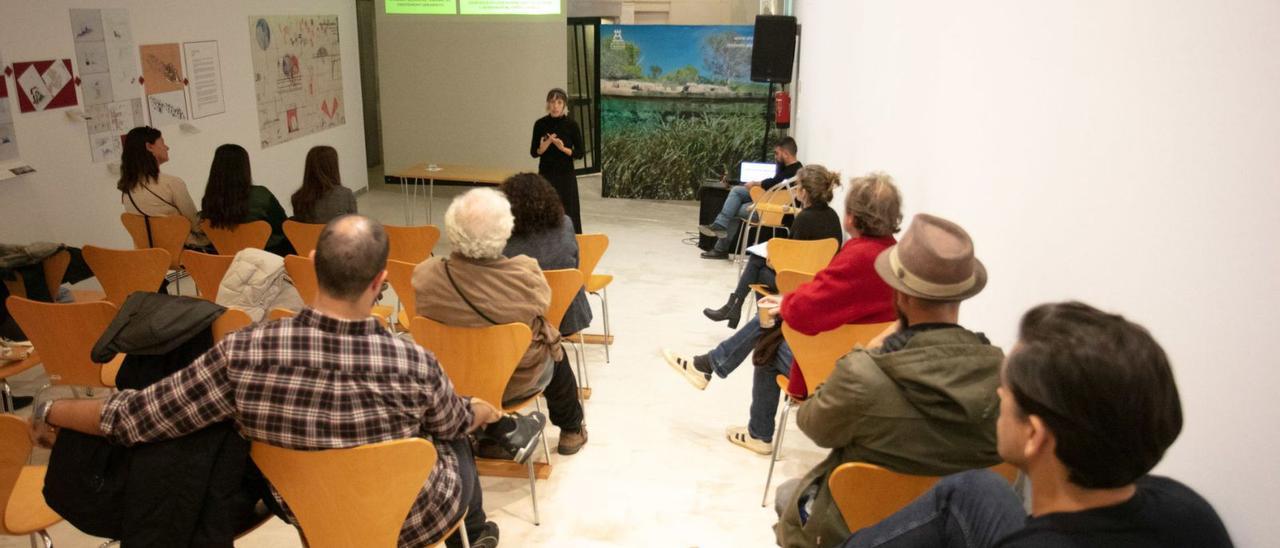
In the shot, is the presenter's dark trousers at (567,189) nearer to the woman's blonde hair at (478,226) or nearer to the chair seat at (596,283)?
the chair seat at (596,283)

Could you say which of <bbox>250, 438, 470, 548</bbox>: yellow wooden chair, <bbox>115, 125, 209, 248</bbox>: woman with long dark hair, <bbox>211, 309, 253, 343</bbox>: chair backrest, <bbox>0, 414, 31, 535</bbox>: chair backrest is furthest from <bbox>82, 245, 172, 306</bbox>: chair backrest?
<bbox>250, 438, 470, 548</bbox>: yellow wooden chair

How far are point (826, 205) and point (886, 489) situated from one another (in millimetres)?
2921

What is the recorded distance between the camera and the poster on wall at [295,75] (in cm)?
777

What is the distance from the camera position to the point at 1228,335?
1.43 metres

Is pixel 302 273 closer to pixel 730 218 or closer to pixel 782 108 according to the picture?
pixel 730 218

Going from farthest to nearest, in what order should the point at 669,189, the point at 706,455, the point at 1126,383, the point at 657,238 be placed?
the point at 669,189
the point at 657,238
the point at 706,455
the point at 1126,383

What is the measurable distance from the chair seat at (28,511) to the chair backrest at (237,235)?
2485mm

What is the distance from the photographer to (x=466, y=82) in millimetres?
10023

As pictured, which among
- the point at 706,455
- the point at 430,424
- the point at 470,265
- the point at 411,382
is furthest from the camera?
the point at 706,455

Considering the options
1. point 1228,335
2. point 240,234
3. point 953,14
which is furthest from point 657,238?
point 1228,335

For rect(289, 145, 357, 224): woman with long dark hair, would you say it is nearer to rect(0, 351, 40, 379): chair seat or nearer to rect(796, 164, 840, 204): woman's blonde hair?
rect(0, 351, 40, 379): chair seat

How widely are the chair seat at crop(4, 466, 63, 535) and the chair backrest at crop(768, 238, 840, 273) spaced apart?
3.28 m

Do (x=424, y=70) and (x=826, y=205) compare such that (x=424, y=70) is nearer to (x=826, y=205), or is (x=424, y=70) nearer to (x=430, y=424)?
(x=826, y=205)

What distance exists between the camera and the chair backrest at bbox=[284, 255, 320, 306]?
12.9 feet
